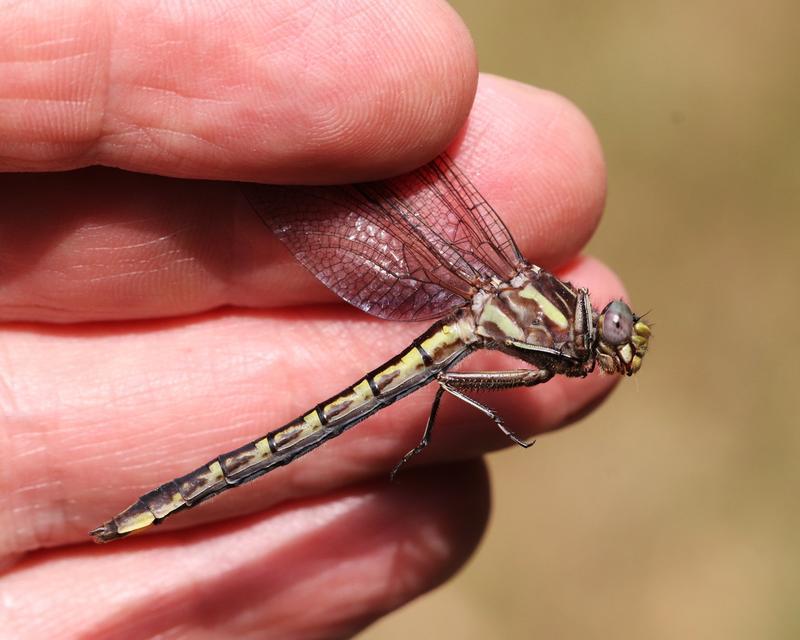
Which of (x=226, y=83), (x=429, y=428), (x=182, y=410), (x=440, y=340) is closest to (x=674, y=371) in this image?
(x=440, y=340)

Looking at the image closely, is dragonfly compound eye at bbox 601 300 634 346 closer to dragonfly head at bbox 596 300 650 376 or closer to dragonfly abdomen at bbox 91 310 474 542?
dragonfly head at bbox 596 300 650 376

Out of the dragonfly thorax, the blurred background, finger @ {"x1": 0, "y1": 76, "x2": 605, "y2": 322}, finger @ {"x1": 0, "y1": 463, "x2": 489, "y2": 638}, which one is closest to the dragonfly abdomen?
the dragonfly thorax

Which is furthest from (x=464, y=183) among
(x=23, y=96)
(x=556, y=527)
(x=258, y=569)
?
(x=556, y=527)

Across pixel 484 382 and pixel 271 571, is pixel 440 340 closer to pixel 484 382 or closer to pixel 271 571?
pixel 484 382

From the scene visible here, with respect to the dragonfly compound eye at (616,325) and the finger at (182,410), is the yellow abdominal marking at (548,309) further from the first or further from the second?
the finger at (182,410)

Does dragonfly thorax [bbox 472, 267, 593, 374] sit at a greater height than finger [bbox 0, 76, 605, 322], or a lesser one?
lesser

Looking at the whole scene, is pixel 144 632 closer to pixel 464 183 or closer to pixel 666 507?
pixel 464 183
